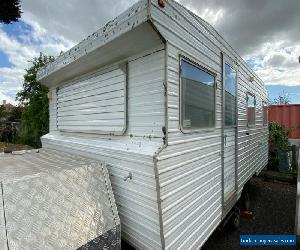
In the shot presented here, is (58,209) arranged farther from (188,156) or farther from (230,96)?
(230,96)

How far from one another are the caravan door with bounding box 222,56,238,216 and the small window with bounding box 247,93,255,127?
1.39 metres

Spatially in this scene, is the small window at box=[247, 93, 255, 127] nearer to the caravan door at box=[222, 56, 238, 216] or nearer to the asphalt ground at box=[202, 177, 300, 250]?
the caravan door at box=[222, 56, 238, 216]

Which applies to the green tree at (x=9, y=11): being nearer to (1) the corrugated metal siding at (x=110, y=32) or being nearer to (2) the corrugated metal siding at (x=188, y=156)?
(1) the corrugated metal siding at (x=110, y=32)

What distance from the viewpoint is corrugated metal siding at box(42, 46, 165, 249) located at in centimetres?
260

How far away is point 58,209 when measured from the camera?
2328 millimetres

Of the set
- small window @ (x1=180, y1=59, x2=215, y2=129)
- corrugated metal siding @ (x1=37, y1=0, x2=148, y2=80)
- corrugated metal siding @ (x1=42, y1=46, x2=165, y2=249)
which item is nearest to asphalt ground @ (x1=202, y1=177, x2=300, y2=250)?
corrugated metal siding @ (x1=42, y1=46, x2=165, y2=249)

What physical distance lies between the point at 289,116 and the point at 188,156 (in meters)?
11.6

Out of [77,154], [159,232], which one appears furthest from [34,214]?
[77,154]

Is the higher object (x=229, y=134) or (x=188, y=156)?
(x=229, y=134)

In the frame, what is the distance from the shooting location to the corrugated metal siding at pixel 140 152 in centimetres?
260

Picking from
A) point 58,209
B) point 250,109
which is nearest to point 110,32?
point 58,209

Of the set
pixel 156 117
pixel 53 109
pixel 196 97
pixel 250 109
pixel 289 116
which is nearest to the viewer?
pixel 156 117

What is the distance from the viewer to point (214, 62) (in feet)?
12.8

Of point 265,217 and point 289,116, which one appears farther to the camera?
point 289,116
